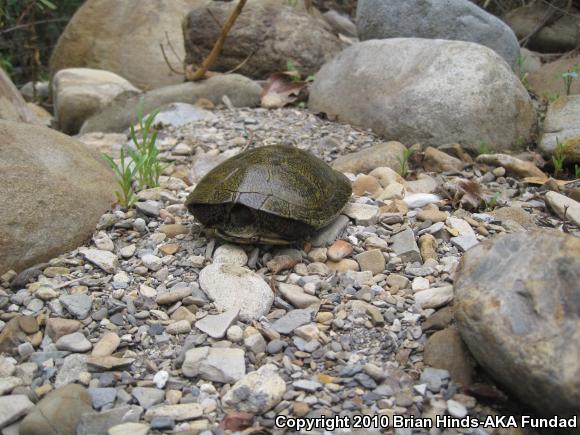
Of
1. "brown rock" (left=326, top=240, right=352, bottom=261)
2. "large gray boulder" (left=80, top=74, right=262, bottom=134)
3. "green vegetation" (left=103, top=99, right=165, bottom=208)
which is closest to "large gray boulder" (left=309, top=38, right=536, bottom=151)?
"large gray boulder" (left=80, top=74, right=262, bottom=134)

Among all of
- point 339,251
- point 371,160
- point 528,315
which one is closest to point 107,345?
point 339,251

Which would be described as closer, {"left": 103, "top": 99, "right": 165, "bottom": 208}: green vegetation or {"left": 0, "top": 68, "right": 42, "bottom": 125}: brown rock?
{"left": 103, "top": 99, "right": 165, "bottom": 208}: green vegetation

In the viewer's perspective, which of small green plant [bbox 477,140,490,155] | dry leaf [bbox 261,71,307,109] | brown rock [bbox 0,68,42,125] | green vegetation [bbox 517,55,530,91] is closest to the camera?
brown rock [bbox 0,68,42,125]

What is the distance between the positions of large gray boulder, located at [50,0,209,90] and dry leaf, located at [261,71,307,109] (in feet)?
6.25

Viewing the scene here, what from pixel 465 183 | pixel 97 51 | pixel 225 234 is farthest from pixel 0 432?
pixel 97 51

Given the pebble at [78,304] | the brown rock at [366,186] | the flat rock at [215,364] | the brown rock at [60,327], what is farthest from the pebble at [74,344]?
the brown rock at [366,186]

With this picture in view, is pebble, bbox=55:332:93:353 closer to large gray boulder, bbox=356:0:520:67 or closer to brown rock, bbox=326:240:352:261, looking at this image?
brown rock, bbox=326:240:352:261

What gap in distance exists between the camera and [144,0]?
23.2 ft

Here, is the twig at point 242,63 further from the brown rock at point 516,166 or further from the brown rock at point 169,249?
the brown rock at point 169,249

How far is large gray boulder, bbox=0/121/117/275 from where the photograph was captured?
265cm

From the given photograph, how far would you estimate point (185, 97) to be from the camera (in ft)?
16.6

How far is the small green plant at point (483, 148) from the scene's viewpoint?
4.01 metres

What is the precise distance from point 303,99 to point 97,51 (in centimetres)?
321

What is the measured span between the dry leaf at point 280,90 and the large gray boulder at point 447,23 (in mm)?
1050
